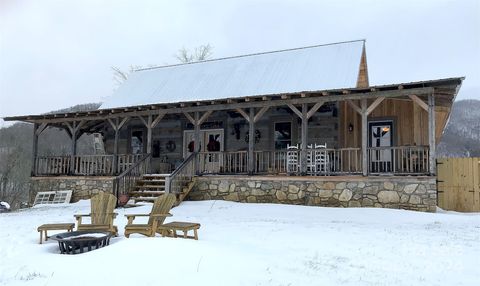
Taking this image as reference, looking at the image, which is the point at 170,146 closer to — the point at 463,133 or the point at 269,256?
the point at 269,256

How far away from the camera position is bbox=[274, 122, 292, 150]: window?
48.0 feet

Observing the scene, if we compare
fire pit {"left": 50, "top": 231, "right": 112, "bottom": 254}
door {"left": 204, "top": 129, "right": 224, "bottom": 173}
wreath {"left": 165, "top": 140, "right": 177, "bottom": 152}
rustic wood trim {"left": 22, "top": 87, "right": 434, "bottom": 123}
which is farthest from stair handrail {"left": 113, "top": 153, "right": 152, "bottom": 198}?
fire pit {"left": 50, "top": 231, "right": 112, "bottom": 254}

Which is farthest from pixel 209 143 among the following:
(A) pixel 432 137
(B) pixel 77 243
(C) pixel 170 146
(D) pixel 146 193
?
(B) pixel 77 243

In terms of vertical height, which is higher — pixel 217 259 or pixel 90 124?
pixel 90 124

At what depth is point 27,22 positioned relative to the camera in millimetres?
6926

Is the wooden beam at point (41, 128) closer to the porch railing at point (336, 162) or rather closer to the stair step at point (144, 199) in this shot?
the stair step at point (144, 199)

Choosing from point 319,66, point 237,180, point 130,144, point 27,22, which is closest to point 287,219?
point 237,180

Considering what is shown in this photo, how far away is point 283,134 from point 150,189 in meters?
4.91

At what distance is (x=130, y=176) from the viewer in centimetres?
1325

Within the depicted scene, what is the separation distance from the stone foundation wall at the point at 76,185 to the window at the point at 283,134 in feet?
19.4

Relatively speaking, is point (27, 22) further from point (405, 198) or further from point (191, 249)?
point (405, 198)

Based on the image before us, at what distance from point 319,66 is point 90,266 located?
1313 centimetres

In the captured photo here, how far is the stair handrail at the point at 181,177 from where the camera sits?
1198 cm

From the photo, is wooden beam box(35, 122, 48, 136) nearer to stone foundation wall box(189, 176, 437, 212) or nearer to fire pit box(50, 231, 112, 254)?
stone foundation wall box(189, 176, 437, 212)
